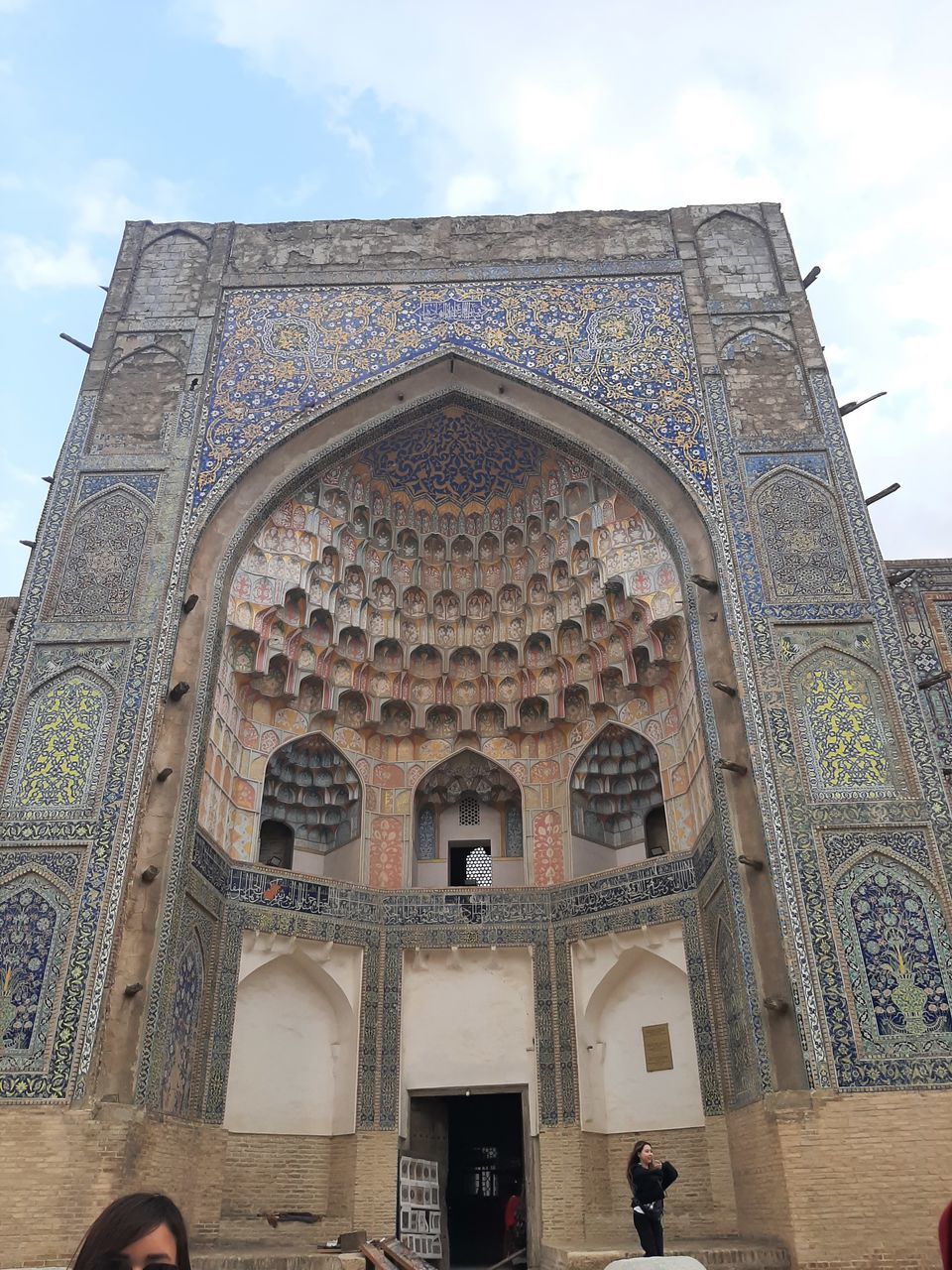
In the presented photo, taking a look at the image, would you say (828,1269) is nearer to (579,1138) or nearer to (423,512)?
(579,1138)

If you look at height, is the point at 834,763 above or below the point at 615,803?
below

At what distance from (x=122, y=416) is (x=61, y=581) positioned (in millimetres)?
1961

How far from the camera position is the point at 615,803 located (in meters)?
10.1

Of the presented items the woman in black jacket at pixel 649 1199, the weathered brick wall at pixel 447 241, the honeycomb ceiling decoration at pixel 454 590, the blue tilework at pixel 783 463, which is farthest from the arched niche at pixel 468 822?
the weathered brick wall at pixel 447 241

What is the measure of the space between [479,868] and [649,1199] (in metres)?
5.19

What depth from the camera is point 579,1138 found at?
8.45 meters

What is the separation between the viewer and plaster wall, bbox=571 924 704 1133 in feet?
27.5

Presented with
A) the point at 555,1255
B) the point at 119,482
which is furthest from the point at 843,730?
the point at 119,482

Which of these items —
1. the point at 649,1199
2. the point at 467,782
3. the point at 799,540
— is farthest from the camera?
the point at 467,782

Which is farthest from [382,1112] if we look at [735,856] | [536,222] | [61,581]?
[536,222]

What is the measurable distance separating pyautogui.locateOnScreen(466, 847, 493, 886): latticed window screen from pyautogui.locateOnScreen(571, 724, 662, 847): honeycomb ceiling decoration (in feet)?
3.45

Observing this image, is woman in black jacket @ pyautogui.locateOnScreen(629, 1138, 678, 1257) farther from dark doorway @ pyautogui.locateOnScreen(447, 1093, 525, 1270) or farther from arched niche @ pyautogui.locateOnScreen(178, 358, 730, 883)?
dark doorway @ pyautogui.locateOnScreen(447, 1093, 525, 1270)

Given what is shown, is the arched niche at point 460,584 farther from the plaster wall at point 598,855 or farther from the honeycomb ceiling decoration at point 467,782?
the plaster wall at point 598,855

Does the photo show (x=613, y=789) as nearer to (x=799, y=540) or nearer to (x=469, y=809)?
(x=469, y=809)
